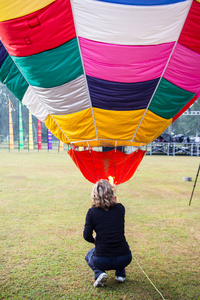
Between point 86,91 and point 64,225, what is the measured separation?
2690 millimetres

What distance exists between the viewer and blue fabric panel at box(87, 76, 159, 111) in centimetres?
341

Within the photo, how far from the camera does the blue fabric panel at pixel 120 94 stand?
11.2 ft

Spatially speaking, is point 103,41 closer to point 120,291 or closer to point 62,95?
point 62,95

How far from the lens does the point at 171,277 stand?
3266 millimetres

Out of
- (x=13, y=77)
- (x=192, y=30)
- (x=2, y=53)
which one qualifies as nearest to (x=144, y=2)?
(x=192, y=30)

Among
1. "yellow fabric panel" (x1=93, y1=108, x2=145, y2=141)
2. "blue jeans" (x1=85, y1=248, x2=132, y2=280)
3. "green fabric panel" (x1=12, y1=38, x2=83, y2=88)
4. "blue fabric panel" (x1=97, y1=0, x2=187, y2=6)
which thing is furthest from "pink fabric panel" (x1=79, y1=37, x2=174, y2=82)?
"blue jeans" (x1=85, y1=248, x2=132, y2=280)

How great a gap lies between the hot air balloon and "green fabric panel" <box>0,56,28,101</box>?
2 cm

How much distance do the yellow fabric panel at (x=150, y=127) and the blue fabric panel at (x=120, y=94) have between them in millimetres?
283

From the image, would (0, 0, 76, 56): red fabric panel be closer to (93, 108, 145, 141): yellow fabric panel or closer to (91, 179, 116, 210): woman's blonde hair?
(93, 108, 145, 141): yellow fabric panel

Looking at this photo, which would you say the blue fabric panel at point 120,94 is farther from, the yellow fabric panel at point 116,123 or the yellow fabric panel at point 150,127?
the yellow fabric panel at point 150,127

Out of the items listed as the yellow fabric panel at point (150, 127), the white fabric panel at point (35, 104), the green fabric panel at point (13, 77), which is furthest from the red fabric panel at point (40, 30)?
the yellow fabric panel at point (150, 127)

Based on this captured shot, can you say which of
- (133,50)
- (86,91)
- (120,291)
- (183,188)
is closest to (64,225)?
(120,291)

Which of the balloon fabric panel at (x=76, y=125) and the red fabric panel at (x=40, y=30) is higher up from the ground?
the red fabric panel at (x=40, y=30)

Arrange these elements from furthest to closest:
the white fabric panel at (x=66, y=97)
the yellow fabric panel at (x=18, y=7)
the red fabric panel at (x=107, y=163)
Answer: the red fabric panel at (x=107, y=163) → the white fabric panel at (x=66, y=97) → the yellow fabric panel at (x=18, y=7)
